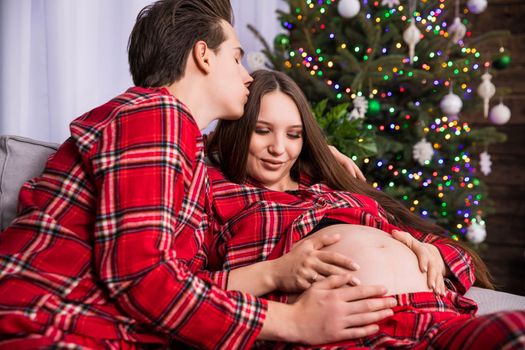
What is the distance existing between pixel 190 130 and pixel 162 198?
19cm

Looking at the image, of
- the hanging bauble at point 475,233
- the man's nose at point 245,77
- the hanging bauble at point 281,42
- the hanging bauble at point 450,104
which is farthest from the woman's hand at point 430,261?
the hanging bauble at point 281,42

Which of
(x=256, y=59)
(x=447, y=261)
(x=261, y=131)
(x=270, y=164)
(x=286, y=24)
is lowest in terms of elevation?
(x=447, y=261)

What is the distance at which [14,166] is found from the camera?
4.50ft

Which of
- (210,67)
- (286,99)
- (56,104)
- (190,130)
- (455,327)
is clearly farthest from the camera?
(56,104)

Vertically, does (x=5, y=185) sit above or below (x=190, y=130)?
below

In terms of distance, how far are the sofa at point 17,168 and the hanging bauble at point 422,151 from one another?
5.02 feet

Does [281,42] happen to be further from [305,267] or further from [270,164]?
[305,267]

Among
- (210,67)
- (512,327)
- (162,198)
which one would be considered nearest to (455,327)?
(512,327)

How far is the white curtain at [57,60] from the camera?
6.14 feet

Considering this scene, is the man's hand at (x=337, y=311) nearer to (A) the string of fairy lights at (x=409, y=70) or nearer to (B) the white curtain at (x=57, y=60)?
(B) the white curtain at (x=57, y=60)

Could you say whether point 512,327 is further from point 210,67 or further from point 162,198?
point 210,67

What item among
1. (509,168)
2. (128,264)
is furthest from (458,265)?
(509,168)

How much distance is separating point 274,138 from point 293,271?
602mm

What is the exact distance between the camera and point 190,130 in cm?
118
